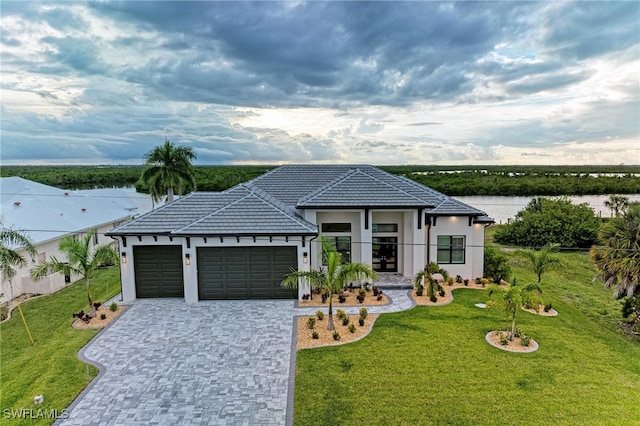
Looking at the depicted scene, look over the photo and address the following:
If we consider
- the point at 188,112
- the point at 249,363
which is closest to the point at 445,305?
the point at 249,363

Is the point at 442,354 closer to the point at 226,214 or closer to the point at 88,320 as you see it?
the point at 226,214

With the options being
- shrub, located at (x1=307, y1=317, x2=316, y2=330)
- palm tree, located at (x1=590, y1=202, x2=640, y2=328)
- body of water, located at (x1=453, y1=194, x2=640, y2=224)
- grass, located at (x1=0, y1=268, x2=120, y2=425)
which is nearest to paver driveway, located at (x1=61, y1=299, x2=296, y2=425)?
grass, located at (x1=0, y1=268, x2=120, y2=425)

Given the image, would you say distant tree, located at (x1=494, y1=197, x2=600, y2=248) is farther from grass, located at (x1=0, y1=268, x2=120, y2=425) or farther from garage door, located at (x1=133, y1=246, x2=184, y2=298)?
grass, located at (x1=0, y1=268, x2=120, y2=425)

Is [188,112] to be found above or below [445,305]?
above

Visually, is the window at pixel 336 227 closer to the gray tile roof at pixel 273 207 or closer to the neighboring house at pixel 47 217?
the gray tile roof at pixel 273 207

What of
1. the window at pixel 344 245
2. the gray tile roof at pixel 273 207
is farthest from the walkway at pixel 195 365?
the window at pixel 344 245

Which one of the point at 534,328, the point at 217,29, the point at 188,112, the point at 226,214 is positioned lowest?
the point at 534,328

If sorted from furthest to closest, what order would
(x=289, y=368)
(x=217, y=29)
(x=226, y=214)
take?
1. (x=217, y=29)
2. (x=226, y=214)
3. (x=289, y=368)

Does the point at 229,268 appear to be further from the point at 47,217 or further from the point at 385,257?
the point at 47,217
